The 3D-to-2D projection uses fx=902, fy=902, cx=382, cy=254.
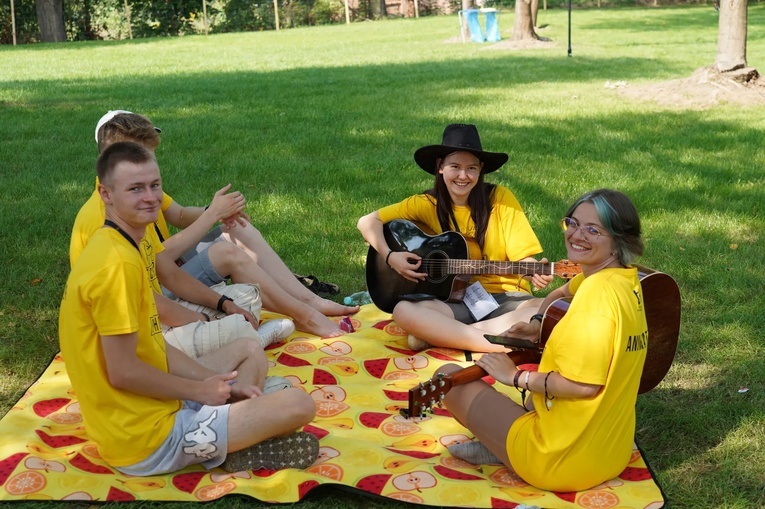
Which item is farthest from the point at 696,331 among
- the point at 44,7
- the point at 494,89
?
the point at 44,7

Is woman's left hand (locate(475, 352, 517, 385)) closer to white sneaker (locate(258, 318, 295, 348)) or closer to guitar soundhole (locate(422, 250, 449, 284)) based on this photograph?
guitar soundhole (locate(422, 250, 449, 284))

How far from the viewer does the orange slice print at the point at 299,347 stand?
5.18 m

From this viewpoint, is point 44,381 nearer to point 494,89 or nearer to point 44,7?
point 494,89

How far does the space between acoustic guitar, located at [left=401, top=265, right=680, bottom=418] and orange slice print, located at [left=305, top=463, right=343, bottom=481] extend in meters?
0.39

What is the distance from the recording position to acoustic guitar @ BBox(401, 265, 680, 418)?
3.67m

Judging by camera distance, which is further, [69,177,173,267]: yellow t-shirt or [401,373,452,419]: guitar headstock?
[69,177,173,267]: yellow t-shirt

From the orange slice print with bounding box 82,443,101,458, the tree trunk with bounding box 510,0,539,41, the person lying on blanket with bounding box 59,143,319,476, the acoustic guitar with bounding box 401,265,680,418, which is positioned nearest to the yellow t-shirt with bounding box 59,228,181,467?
the person lying on blanket with bounding box 59,143,319,476

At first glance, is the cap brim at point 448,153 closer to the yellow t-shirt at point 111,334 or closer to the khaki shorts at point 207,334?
the khaki shorts at point 207,334

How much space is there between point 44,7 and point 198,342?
27.6m

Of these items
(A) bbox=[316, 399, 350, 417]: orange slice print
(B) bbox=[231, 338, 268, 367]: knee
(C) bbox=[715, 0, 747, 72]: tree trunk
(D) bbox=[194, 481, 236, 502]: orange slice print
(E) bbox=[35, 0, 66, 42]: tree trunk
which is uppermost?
(E) bbox=[35, 0, 66, 42]: tree trunk

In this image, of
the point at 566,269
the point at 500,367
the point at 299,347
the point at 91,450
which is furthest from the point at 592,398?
the point at 299,347

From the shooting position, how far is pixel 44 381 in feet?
15.5

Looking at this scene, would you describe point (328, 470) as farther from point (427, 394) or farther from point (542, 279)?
point (542, 279)

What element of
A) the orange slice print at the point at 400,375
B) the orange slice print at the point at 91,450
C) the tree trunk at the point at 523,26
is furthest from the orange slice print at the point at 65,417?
the tree trunk at the point at 523,26
